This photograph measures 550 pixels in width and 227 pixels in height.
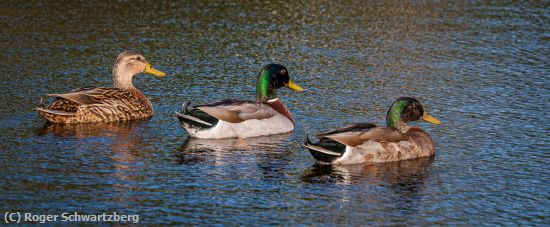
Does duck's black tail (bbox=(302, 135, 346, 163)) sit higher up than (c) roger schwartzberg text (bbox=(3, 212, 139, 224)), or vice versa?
duck's black tail (bbox=(302, 135, 346, 163))

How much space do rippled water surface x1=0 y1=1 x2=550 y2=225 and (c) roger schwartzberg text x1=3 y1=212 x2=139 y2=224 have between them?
14 cm

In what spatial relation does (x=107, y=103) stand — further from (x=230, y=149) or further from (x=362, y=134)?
(x=362, y=134)

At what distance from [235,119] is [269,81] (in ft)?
3.82

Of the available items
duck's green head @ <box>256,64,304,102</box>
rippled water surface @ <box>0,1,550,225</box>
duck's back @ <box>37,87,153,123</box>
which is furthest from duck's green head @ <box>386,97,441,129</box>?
duck's back @ <box>37,87,153,123</box>

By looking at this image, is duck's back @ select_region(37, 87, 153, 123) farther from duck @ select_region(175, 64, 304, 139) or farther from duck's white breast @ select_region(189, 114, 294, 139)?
duck's white breast @ select_region(189, 114, 294, 139)

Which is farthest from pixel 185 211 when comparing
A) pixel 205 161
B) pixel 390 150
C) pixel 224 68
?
pixel 224 68

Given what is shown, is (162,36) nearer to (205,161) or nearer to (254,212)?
(205,161)

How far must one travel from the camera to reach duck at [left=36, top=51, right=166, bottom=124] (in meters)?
13.1

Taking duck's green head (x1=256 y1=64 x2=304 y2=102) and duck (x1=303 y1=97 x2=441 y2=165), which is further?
duck's green head (x1=256 y1=64 x2=304 y2=102)

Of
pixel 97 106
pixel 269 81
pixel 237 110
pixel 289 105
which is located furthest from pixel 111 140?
pixel 289 105

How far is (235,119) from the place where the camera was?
1249cm

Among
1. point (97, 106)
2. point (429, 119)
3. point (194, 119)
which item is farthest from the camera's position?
point (97, 106)

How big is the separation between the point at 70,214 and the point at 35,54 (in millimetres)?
→ 8356

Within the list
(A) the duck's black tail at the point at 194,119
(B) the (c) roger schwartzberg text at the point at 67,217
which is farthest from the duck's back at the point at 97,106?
(B) the (c) roger schwartzberg text at the point at 67,217
